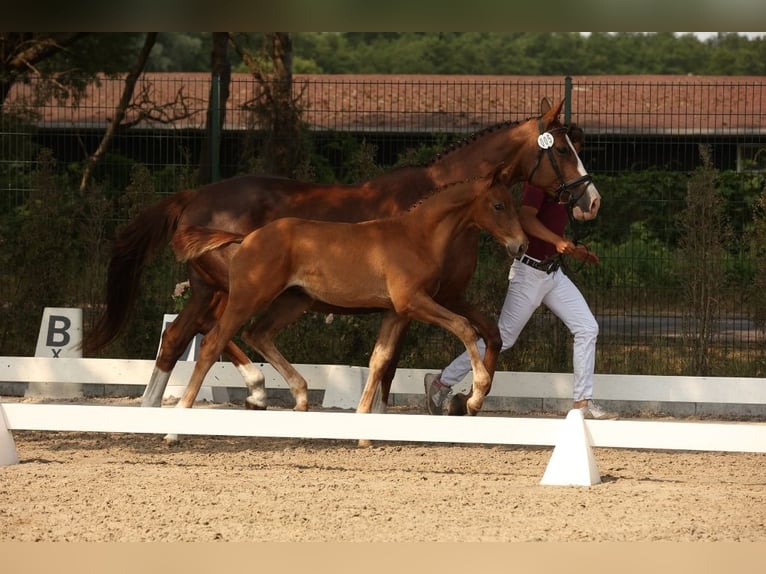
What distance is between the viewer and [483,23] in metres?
4.35

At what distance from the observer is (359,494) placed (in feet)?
21.6

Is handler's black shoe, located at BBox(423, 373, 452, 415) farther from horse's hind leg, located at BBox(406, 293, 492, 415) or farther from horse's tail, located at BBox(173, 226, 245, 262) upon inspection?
horse's tail, located at BBox(173, 226, 245, 262)

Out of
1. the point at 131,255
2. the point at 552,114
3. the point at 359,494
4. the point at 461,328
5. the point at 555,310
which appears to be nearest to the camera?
the point at 359,494

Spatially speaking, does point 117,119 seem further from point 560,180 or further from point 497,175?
point 497,175

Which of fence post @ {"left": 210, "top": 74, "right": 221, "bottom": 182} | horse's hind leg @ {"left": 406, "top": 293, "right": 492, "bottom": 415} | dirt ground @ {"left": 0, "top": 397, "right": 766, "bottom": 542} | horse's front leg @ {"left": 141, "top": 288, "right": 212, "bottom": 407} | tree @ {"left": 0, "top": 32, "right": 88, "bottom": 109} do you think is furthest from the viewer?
tree @ {"left": 0, "top": 32, "right": 88, "bottom": 109}

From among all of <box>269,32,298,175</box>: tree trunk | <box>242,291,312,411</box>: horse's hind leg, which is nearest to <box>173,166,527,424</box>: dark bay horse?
<box>242,291,312,411</box>: horse's hind leg

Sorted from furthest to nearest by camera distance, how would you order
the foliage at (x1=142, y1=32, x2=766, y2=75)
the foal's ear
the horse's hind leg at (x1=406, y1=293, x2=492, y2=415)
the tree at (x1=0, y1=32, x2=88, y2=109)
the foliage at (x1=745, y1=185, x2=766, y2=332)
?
the foliage at (x1=142, y1=32, x2=766, y2=75), the tree at (x1=0, y1=32, x2=88, y2=109), the foliage at (x1=745, y1=185, x2=766, y2=332), the foal's ear, the horse's hind leg at (x1=406, y1=293, x2=492, y2=415)

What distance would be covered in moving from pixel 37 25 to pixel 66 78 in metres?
18.6

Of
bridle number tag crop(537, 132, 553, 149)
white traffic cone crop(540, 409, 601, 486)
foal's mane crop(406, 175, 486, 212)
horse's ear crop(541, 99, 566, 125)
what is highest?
horse's ear crop(541, 99, 566, 125)

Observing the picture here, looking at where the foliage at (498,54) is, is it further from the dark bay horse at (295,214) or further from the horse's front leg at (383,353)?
the horse's front leg at (383,353)

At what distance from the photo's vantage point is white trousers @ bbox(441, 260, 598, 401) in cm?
872

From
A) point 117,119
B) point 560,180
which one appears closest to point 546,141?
point 560,180

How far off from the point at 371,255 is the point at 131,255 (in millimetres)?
2175

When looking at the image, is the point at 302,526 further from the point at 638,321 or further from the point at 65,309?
the point at 638,321
